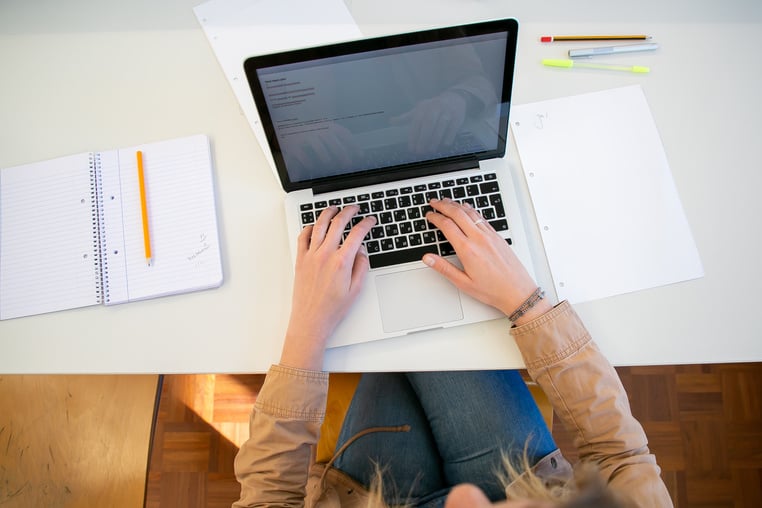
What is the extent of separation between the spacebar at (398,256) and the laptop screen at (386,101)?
120mm

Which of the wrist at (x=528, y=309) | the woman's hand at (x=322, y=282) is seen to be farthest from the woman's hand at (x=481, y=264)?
the woman's hand at (x=322, y=282)

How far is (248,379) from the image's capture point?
4.10 feet

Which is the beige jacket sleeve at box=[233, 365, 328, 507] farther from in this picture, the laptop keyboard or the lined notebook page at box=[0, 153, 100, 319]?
the lined notebook page at box=[0, 153, 100, 319]

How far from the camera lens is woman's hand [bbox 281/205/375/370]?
63 centimetres

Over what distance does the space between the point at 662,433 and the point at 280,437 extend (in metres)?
1.06

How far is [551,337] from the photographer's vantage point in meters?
0.62

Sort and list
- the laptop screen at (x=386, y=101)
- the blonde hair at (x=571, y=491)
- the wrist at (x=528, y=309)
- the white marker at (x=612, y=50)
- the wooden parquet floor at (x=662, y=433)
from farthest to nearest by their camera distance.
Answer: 1. the wooden parquet floor at (x=662, y=433)
2. the white marker at (x=612, y=50)
3. the wrist at (x=528, y=309)
4. the laptop screen at (x=386, y=101)
5. the blonde hair at (x=571, y=491)

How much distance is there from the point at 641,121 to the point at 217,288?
2.34 ft

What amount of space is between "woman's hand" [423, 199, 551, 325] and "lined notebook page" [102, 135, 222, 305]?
34 cm

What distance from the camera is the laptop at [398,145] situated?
0.53 meters

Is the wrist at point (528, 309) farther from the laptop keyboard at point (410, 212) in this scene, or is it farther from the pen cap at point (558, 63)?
the pen cap at point (558, 63)

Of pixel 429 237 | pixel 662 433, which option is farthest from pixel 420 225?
pixel 662 433

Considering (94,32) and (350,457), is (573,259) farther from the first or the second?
(94,32)

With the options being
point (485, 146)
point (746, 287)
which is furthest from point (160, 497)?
point (746, 287)
